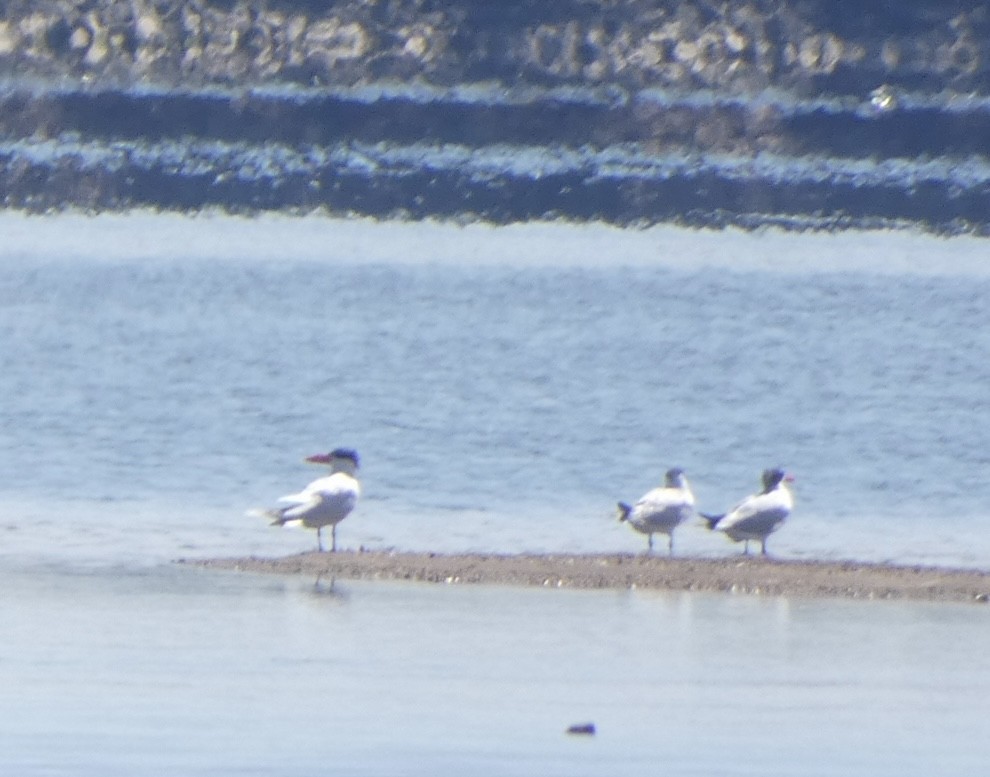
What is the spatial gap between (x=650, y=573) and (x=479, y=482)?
234 inches

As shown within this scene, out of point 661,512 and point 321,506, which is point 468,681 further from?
point 661,512

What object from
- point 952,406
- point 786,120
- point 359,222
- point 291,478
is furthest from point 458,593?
point 786,120

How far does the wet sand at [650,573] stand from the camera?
54.3ft

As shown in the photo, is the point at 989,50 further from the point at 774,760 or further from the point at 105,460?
the point at 774,760

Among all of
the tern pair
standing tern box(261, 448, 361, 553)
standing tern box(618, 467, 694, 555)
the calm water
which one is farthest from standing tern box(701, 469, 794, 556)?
standing tern box(261, 448, 361, 553)

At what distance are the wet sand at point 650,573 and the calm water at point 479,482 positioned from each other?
437 mm

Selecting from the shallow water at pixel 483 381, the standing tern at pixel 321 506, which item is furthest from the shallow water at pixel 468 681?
the shallow water at pixel 483 381

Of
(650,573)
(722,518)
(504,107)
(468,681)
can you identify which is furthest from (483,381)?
(504,107)

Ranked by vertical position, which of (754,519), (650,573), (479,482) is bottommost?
(650,573)

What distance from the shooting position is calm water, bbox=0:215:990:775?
1245 centimetres

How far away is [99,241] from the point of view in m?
50.9

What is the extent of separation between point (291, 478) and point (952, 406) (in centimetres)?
856

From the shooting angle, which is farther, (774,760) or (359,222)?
(359,222)

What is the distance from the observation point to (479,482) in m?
22.8
